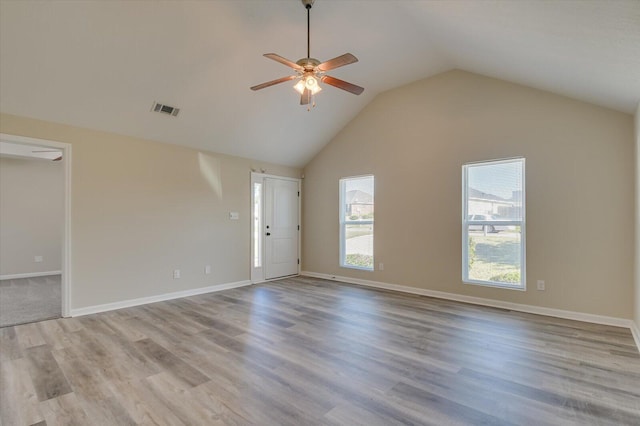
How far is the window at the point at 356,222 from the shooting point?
6039 mm

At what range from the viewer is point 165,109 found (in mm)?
4355

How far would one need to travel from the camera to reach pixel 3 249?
6.68m

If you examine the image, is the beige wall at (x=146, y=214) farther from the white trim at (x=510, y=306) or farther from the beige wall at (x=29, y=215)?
the beige wall at (x=29, y=215)

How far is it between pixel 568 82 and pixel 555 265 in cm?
223

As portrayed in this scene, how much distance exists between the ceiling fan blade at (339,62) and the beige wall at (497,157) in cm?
279

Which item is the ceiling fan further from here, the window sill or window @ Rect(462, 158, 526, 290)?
the window sill

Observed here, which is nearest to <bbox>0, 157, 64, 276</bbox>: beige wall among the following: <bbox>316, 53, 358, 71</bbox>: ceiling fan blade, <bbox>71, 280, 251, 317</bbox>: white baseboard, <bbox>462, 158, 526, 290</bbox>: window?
<bbox>71, 280, 251, 317</bbox>: white baseboard

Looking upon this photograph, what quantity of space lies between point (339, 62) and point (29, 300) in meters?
5.83

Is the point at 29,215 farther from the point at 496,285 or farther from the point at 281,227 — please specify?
the point at 496,285

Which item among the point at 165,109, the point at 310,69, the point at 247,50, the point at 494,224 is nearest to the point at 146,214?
the point at 165,109


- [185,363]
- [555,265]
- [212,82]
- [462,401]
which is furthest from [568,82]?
[185,363]

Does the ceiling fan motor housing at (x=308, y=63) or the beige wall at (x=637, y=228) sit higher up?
the ceiling fan motor housing at (x=308, y=63)

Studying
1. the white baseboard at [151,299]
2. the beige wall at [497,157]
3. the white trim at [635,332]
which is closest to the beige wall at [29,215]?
the white baseboard at [151,299]

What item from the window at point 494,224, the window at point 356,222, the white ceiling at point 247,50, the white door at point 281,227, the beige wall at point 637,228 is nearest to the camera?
the white ceiling at point 247,50
